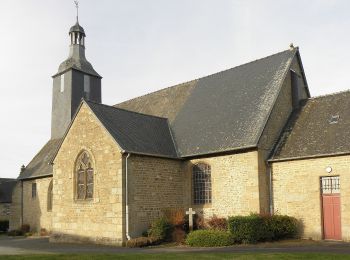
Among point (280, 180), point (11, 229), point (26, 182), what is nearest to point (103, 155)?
point (280, 180)

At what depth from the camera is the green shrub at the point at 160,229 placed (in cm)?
2109

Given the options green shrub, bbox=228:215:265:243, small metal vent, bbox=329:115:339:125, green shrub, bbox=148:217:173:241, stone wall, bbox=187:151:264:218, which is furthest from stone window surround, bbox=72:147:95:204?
small metal vent, bbox=329:115:339:125

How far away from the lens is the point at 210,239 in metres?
19.3

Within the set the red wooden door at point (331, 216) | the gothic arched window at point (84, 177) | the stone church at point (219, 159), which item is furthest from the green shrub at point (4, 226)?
the red wooden door at point (331, 216)

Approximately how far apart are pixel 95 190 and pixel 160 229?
432 cm

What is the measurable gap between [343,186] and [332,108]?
4874 millimetres

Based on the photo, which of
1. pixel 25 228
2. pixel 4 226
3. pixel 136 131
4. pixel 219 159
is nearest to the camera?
pixel 219 159

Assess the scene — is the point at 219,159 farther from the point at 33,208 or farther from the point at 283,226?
the point at 33,208

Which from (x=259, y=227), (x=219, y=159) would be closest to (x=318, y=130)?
(x=219, y=159)

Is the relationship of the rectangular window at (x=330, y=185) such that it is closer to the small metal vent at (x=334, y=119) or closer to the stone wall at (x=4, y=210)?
the small metal vent at (x=334, y=119)

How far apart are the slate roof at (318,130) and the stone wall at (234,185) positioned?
55.1 inches

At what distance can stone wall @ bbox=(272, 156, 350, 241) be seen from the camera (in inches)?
775

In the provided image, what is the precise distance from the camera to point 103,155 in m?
23.0

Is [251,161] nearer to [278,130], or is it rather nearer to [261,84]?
[278,130]
